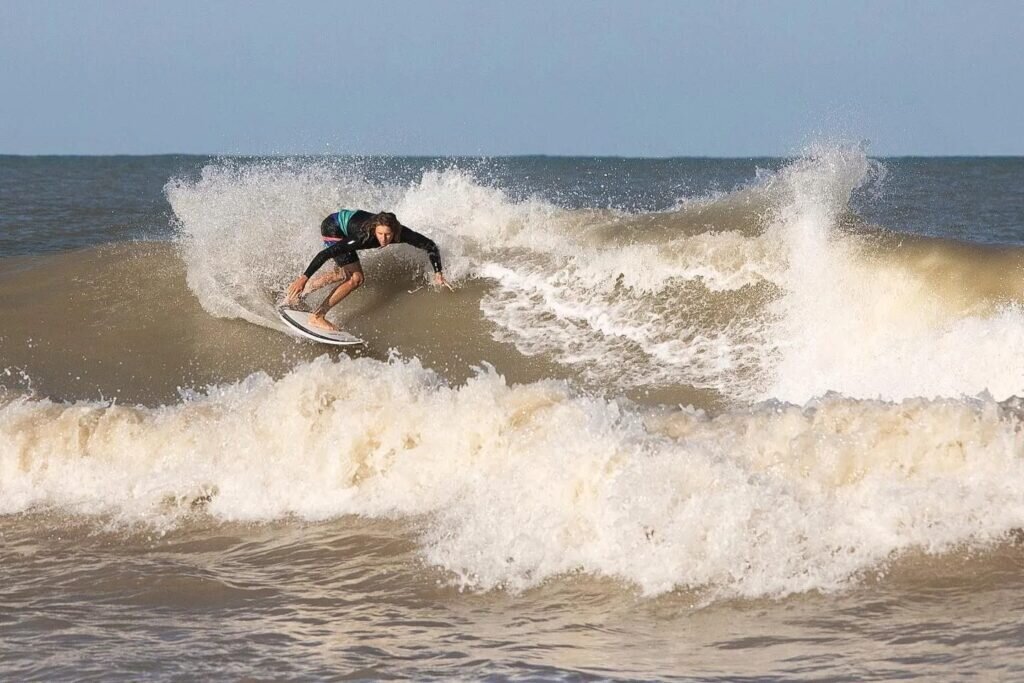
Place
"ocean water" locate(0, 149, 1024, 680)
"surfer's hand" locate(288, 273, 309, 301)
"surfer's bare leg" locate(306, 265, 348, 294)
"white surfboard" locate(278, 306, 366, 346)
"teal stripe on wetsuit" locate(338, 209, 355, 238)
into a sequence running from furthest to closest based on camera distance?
"surfer's bare leg" locate(306, 265, 348, 294) < "surfer's hand" locate(288, 273, 309, 301) < "teal stripe on wetsuit" locate(338, 209, 355, 238) < "white surfboard" locate(278, 306, 366, 346) < "ocean water" locate(0, 149, 1024, 680)

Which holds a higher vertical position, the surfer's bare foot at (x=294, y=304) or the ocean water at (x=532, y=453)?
the surfer's bare foot at (x=294, y=304)

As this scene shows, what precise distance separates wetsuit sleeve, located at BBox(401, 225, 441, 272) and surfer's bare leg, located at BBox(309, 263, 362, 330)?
484 millimetres

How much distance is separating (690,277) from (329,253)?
3134 mm

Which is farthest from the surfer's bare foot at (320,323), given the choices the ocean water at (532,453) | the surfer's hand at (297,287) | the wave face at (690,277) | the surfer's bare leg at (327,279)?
the wave face at (690,277)

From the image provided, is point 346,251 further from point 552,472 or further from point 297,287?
point 552,472

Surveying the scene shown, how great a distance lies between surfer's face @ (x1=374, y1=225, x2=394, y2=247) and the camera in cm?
1012

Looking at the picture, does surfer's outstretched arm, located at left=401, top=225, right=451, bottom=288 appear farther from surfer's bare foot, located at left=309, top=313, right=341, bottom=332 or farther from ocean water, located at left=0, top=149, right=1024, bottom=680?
surfer's bare foot, located at left=309, top=313, right=341, bottom=332

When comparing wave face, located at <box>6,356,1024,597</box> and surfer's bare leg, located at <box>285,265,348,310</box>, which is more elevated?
surfer's bare leg, located at <box>285,265,348,310</box>

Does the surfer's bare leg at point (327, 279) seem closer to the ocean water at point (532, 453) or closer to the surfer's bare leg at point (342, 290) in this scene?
the surfer's bare leg at point (342, 290)

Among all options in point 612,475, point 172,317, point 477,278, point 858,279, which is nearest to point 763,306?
point 858,279

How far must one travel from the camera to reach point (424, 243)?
10.6 m

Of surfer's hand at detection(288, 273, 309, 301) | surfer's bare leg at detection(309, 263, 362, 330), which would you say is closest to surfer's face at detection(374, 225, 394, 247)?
surfer's bare leg at detection(309, 263, 362, 330)

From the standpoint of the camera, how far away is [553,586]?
5336mm

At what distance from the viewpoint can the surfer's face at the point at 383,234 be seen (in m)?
10.1
